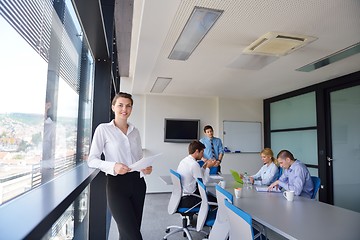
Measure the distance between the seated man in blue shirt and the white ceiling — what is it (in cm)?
154

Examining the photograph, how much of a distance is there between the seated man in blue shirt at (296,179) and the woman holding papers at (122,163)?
5.83ft

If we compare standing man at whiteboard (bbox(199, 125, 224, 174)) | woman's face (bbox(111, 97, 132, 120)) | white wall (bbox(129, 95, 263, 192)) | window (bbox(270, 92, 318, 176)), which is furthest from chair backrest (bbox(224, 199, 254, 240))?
white wall (bbox(129, 95, 263, 192))

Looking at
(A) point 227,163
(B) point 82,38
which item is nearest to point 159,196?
(A) point 227,163

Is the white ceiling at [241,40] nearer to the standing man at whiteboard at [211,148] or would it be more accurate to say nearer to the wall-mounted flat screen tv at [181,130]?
the standing man at whiteboard at [211,148]

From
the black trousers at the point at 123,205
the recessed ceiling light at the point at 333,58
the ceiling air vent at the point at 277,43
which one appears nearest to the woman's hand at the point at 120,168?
the black trousers at the point at 123,205

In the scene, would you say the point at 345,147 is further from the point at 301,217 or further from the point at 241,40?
the point at 301,217

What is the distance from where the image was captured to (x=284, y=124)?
6414mm

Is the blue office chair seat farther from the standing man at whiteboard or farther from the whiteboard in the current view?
the whiteboard

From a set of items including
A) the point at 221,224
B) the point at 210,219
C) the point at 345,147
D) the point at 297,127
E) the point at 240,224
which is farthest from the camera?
the point at 297,127

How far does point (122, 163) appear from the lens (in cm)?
192

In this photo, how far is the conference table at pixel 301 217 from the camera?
164cm

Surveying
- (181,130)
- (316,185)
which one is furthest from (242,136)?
(316,185)

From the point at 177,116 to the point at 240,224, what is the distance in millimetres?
5273

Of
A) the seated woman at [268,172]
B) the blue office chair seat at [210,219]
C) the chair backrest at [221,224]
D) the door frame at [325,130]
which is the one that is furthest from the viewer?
the door frame at [325,130]
